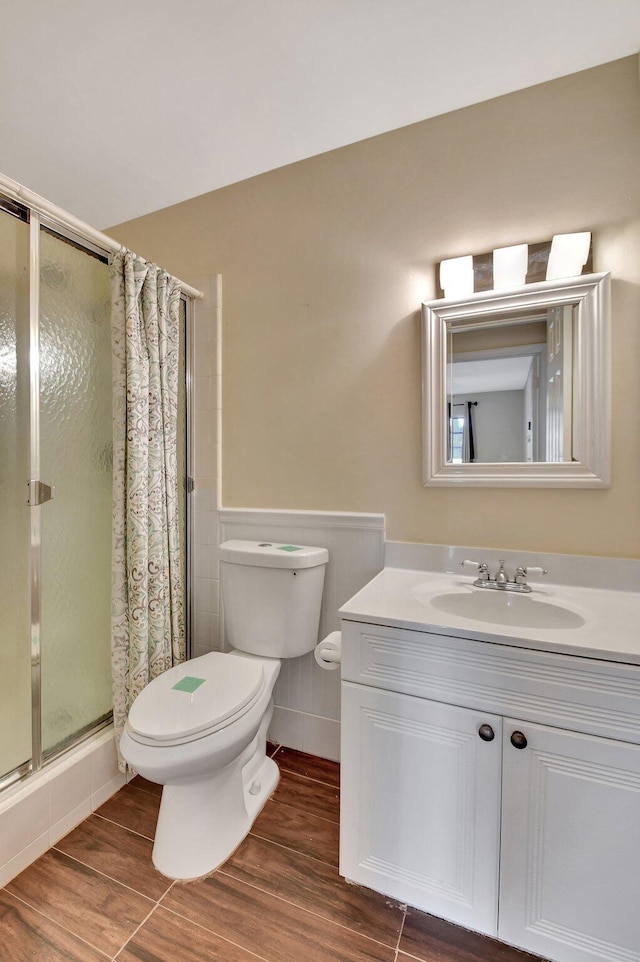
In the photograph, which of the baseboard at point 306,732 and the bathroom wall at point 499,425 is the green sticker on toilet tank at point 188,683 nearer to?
the baseboard at point 306,732

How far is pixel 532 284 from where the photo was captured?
52.9 inches

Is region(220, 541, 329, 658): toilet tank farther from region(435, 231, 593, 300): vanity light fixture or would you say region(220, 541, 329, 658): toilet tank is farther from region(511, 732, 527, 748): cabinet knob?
region(435, 231, 593, 300): vanity light fixture

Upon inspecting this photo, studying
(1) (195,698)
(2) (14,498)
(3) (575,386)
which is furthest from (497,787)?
(2) (14,498)

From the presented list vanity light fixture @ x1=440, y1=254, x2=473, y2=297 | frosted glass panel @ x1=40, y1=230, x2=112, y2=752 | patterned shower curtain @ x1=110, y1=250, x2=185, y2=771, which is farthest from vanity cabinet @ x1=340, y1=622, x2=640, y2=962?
vanity light fixture @ x1=440, y1=254, x2=473, y2=297

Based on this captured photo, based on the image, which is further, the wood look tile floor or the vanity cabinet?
the wood look tile floor

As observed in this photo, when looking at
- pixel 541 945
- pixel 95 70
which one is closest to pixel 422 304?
pixel 95 70

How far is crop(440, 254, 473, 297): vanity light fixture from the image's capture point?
56.3 inches

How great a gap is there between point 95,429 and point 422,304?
4.15 ft

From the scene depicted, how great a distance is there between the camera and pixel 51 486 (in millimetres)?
1405

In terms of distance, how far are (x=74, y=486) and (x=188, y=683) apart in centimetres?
79

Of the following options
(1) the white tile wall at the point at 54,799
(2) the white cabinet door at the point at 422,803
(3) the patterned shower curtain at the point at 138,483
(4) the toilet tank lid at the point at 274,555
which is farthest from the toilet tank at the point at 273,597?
(1) the white tile wall at the point at 54,799

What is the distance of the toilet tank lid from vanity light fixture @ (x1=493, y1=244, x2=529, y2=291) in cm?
110

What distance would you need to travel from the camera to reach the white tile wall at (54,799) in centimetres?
120

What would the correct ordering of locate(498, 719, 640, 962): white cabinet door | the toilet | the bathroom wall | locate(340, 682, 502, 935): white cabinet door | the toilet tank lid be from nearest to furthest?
locate(498, 719, 640, 962): white cabinet door → locate(340, 682, 502, 935): white cabinet door → the toilet → the bathroom wall → the toilet tank lid
